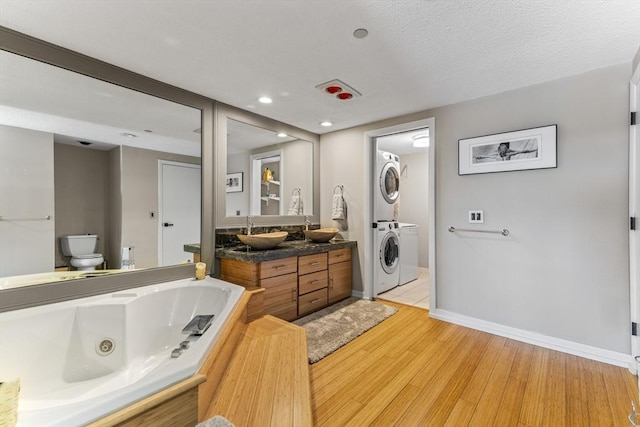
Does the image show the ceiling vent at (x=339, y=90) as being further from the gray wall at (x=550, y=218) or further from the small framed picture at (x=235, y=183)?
the small framed picture at (x=235, y=183)

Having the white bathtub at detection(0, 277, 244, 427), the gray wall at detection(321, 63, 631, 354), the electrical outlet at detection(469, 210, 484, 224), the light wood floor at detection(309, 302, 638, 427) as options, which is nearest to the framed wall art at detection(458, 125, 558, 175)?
the gray wall at detection(321, 63, 631, 354)

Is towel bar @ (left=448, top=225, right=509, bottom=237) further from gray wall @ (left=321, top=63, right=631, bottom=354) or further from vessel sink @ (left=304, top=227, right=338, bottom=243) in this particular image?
vessel sink @ (left=304, top=227, right=338, bottom=243)

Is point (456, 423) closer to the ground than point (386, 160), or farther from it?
closer to the ground

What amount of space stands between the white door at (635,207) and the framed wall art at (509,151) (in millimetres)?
436

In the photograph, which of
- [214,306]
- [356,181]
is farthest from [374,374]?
[356,181]

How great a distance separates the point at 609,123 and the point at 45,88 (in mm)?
4142

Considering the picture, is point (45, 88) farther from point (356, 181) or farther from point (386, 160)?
point (386, 160)

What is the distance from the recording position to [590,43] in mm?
1833

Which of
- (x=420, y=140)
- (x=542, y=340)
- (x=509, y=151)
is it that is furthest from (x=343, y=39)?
(x=420, y=140)

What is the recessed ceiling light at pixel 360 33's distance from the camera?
1696mm

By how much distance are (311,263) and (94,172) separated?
82.4 inches

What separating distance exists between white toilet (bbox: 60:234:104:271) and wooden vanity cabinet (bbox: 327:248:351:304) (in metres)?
2.23

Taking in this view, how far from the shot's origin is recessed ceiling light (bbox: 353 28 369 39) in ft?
5.57

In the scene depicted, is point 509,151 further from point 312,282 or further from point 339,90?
point 312,282
